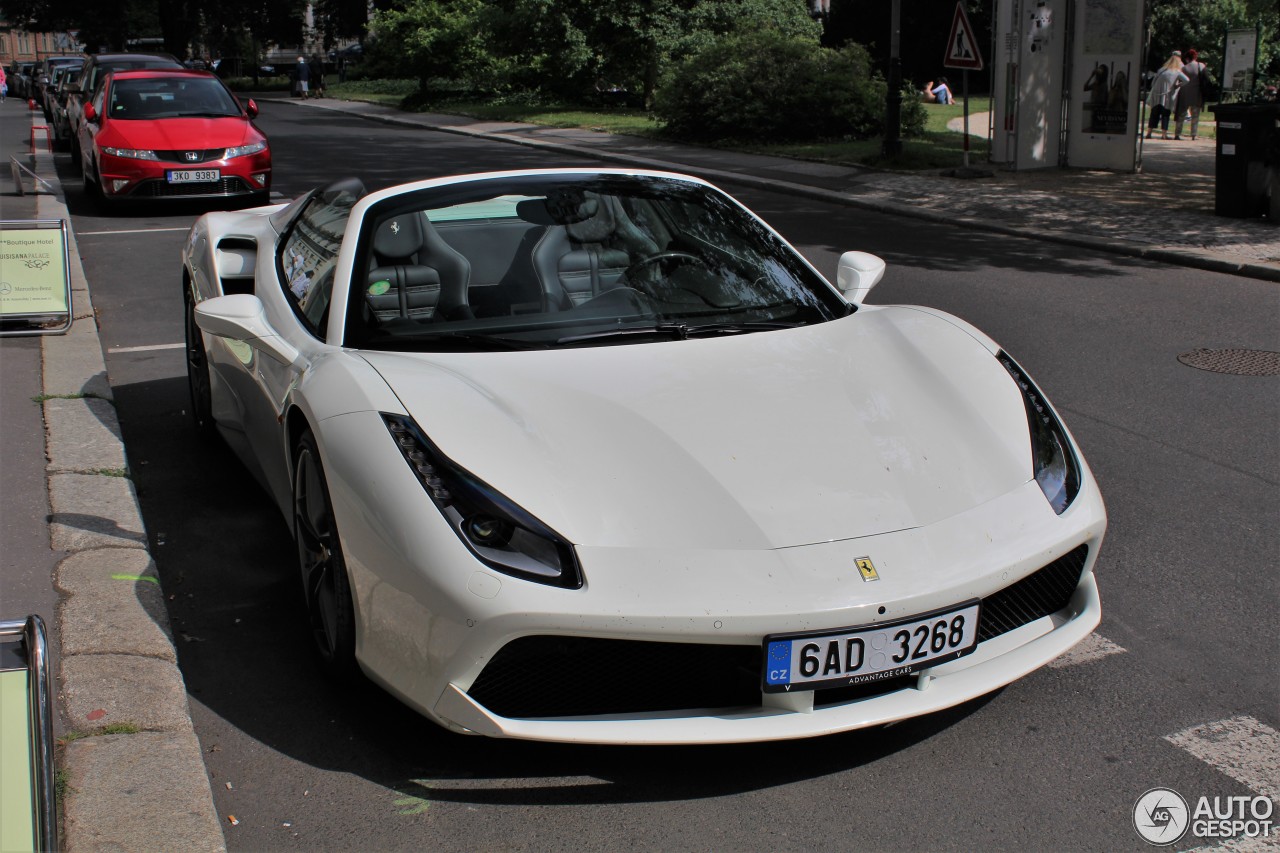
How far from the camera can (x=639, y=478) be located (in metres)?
3.27

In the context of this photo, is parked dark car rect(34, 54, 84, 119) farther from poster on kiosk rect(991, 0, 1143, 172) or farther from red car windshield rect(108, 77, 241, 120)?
poster on kiosk rect(991, 0, 1143, 172)

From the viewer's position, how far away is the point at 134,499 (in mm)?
5133

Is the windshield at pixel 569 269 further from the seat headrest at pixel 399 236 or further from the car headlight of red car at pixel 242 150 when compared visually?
the car headlight of red car at pixel 242 150

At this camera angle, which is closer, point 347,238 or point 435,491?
point 435,491

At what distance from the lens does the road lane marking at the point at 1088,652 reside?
386cm

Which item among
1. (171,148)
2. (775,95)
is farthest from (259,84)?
(171,148)

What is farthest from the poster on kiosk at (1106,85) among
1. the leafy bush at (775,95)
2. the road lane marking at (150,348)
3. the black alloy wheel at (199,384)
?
the black alloy wheel at (199,384)

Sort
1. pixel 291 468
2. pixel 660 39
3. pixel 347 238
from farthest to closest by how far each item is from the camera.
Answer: pixel 660 39, pixel 347 238, pixel 291 468

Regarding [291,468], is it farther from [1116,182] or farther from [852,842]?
[1116,182]

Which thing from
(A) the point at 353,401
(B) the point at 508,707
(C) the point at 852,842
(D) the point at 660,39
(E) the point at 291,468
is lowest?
(C) the point at 852,842

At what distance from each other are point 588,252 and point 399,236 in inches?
24.5

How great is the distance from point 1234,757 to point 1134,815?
0.44 m

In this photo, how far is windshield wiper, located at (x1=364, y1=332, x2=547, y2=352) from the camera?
156 inches

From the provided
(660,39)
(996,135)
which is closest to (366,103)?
(660,39)
